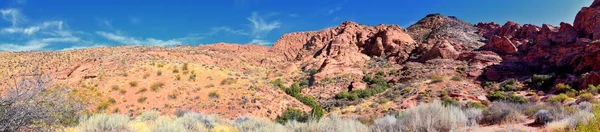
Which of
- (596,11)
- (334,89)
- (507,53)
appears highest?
(596,11)

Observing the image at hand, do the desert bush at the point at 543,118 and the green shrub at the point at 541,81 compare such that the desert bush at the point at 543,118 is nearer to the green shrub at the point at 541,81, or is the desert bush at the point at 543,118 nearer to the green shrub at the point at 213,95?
the green shrub at the point at 213,95

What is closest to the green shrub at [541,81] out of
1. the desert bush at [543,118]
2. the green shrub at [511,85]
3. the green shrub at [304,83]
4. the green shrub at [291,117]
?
the green shrub at [511,85]

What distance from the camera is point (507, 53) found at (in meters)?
42.0

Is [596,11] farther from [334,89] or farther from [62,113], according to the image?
[62,113]

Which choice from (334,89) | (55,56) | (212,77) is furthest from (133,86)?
(55,56)

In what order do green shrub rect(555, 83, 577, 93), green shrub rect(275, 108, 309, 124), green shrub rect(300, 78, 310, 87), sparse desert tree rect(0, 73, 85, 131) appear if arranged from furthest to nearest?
green shrub rect(300, 78, 310, 87) → green shrub rect(555, 83, 577, 93) → green shrub rect(275, 108, 309, 124) → sparse desert tree rect(0, 73, 85, 131)

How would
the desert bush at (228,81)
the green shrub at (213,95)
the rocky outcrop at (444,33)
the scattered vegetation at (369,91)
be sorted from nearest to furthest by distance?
the green shrub at (213,95) → the desert bush at (228,81) → the scattered vegetation at (369,91) → the rocky outcrop at (444,33)

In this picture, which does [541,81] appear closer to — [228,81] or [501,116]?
[228,81]

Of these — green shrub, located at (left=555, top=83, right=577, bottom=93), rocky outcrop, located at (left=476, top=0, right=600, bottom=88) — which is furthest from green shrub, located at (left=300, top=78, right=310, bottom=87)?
green shrub, located at (left=555, top=83, right=577, bottom=93)

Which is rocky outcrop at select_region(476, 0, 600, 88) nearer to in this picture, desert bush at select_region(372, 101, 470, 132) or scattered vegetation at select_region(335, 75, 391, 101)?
scattered vegetation at select_region(335, 75, 391, 101)

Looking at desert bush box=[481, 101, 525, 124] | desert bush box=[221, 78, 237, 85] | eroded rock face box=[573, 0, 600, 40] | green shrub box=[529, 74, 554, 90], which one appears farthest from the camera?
eroded rock face box=[573, 0, 600, 40]

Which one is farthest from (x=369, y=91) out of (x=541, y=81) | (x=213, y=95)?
(x=213, y=95)

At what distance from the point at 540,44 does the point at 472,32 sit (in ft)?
79.2

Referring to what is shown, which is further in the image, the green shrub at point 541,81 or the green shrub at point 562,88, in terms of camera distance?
the green shrub at point 541,81
